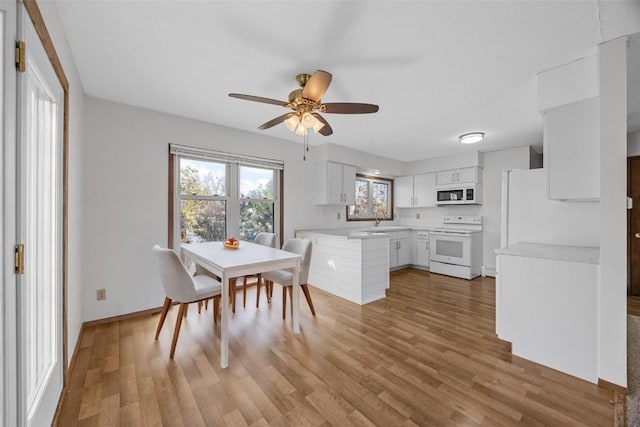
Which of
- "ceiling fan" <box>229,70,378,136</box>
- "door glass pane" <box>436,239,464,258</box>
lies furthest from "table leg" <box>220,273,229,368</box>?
"door glass pane" <box>436,239,464,258</box>

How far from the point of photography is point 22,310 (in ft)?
3.24

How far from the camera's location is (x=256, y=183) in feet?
13.0

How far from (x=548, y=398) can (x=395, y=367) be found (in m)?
0.93

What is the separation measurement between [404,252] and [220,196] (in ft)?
12.2

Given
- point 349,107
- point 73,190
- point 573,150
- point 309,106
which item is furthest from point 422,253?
point 73,190

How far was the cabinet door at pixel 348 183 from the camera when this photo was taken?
461 centimetres

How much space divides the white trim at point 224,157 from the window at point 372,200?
1881 mm

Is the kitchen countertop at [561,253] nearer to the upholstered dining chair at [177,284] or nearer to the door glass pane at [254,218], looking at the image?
the upholstered dining chair at [177,284]

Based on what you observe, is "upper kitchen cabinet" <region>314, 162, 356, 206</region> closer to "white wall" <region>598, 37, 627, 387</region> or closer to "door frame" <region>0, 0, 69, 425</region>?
"white wall" <region>598, 37, 627, 387</region>

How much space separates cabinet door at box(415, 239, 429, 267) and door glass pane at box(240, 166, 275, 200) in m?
3.15

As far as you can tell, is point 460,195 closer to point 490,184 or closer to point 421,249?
point 490,184

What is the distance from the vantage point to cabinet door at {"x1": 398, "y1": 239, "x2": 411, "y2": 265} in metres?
5.25

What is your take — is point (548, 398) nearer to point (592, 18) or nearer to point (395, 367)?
point (395, 367)

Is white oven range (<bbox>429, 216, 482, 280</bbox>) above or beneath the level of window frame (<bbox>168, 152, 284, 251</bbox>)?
beneath
